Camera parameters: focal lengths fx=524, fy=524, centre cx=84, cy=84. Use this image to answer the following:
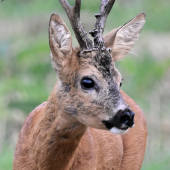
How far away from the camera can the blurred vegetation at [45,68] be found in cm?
1130

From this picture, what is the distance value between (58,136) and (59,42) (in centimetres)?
109

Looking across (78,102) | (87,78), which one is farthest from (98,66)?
(78,102)

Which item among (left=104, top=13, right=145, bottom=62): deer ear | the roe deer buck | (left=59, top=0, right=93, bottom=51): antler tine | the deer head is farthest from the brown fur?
(left=104, top=13, right=145, bottom=62): deer ear

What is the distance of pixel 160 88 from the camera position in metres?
14.0

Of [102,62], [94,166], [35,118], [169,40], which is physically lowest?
[94,166]

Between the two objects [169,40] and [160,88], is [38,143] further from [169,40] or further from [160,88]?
[169,40]

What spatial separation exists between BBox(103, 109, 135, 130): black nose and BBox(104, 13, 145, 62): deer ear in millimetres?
1133

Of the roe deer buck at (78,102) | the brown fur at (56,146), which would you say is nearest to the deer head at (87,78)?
the roe deer buck at (78,102)

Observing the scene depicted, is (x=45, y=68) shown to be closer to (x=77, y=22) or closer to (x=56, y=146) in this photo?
(x=56, y=146)

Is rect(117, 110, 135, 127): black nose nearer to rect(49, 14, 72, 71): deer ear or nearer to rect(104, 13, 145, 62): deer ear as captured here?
rect(49, 14, 72, 71): deer ear

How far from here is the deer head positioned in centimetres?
572

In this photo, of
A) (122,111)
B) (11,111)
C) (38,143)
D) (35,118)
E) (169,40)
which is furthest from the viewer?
(169,40)

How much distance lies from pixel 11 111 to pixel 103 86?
5918mm

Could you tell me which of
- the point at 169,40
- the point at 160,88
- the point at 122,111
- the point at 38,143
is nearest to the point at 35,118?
the point at 38,143
